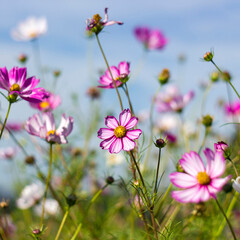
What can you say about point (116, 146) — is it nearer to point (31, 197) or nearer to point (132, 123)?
point (132, 123)

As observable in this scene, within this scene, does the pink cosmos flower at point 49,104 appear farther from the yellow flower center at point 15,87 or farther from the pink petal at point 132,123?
the pink petal at point 132,123

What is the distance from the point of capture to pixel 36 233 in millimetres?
773

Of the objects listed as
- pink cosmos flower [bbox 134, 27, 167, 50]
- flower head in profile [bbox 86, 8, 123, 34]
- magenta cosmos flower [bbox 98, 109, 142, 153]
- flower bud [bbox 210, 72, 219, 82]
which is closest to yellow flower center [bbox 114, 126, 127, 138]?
magenta cosmos flower [bbox 98, 109, 142, 153]

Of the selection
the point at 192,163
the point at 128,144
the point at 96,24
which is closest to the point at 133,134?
the point at 128,144

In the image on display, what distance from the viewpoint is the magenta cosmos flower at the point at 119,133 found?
684 mm

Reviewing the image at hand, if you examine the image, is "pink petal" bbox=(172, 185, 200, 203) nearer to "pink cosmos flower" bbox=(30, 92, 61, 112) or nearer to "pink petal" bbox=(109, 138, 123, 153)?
"pink petal" bbox=(109, 138, 123, 153)

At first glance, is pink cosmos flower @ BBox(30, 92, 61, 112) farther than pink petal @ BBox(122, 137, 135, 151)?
Yes

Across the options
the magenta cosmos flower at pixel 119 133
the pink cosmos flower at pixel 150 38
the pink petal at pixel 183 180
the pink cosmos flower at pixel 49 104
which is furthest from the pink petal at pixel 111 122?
the pink cosmos flower at pixel 150 38

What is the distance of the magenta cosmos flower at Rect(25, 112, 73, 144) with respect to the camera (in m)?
0.86

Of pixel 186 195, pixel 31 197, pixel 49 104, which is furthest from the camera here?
pixel 31 197

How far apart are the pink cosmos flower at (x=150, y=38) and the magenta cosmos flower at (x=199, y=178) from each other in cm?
136

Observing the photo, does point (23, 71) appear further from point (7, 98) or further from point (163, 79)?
point (163, 79)

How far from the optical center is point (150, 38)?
1901 millimetres

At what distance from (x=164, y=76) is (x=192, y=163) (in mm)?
579
